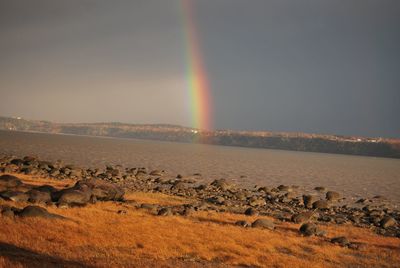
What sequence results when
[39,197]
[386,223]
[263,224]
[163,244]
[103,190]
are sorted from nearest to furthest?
1. [163,244]
2. [263,224]
3. [39,197]
4. [386,223]
5. [103,190]

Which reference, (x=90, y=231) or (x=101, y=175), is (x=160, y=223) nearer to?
(x=90, y=231)

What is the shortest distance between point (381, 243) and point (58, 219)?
19482 mm

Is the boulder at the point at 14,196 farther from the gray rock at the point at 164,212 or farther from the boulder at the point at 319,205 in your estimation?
the boulder at the point at 319,205

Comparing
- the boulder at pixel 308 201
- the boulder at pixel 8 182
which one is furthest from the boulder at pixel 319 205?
the boulder at pixel 8 182

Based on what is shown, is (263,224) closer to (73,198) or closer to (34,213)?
(73,198)

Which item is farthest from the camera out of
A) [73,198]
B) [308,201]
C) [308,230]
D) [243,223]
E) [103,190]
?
[308,201]

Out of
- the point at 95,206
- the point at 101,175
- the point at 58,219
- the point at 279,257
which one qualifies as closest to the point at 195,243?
the point at 279,257

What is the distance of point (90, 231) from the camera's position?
67.6 feet

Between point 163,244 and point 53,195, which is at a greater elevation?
point 53,195

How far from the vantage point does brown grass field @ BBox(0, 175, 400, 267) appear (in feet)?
52.1

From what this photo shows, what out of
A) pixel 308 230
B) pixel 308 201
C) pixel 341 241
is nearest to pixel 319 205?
pixel 308 201

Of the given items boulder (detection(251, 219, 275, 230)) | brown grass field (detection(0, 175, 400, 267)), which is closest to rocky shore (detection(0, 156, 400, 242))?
boulder (detection(251, 219, 275, 230))

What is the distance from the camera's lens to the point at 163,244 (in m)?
19.9

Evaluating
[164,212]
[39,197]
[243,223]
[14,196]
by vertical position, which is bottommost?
[243,223]
